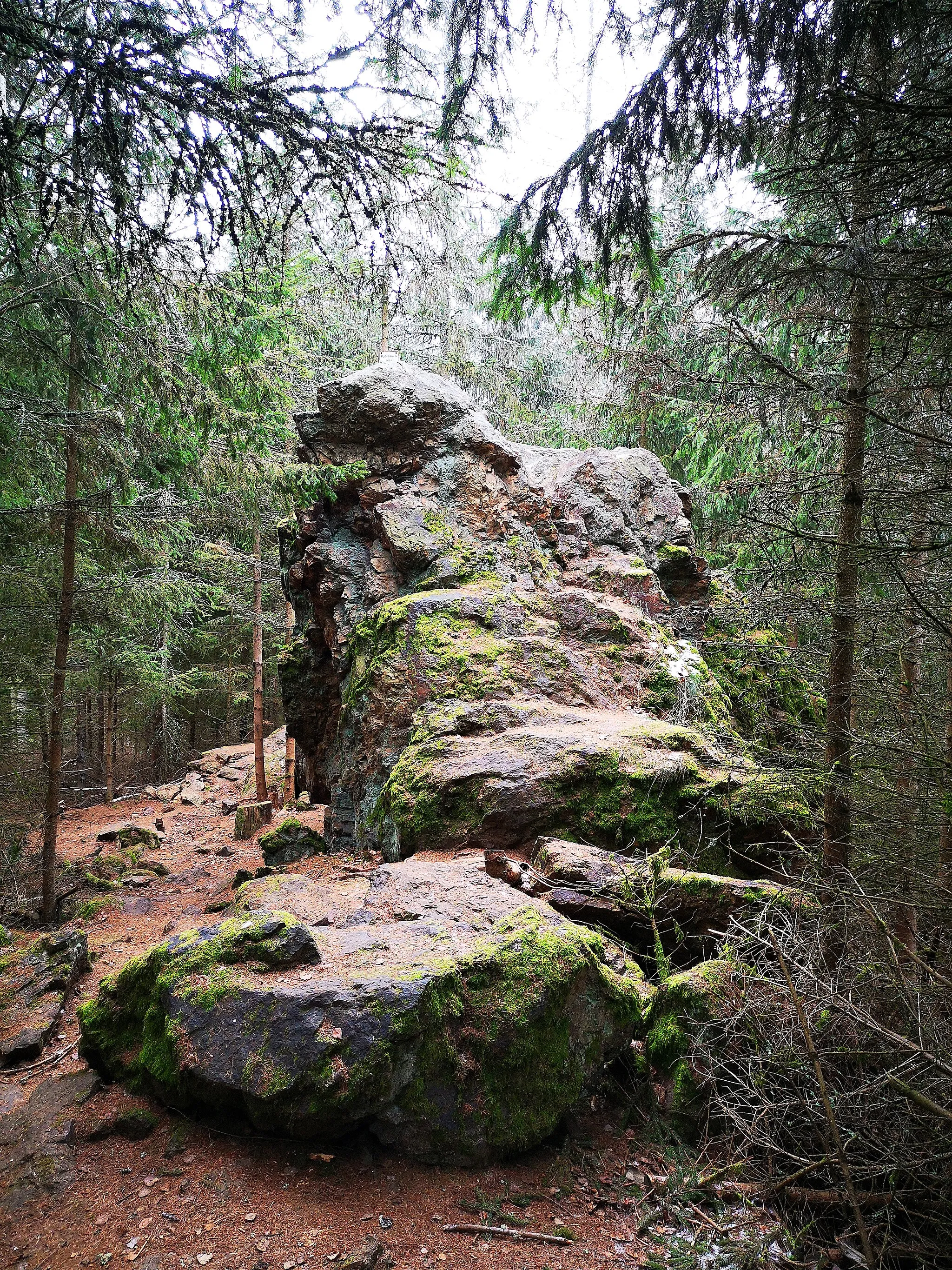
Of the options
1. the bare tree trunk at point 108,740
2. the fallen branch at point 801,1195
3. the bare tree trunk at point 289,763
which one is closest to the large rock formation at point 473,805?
the fallen branch at point 801,1195

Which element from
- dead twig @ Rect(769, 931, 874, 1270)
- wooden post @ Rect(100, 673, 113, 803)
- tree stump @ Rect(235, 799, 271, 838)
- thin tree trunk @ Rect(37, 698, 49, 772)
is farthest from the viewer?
wooden post @ Rect(100, 673, 113, 803)

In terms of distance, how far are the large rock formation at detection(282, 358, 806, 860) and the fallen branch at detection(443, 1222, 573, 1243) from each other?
2814mm

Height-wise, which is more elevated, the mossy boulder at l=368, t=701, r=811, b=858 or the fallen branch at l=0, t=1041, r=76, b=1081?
the mossy boulder at l=368, t=701, r=811, b=858

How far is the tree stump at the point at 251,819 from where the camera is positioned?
42.8ft

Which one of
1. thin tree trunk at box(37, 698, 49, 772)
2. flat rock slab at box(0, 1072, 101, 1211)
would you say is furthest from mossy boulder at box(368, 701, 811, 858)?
thin tree trunk at box(37, 698, 49, 772)

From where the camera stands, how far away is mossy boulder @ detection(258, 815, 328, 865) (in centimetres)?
834

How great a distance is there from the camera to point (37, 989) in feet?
19.9

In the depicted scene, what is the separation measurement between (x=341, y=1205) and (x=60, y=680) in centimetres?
787

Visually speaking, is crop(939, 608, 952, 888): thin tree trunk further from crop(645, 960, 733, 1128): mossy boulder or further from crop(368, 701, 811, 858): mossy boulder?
crop(645, 960, 733, 1128): mossy boulder

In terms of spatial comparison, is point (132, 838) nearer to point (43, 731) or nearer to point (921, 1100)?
point (43, 731)

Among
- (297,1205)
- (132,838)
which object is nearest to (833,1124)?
(297,1205)

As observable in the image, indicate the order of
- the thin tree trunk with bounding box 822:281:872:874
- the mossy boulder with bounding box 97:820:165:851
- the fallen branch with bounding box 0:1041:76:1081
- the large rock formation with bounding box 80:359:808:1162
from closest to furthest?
the large rock formation with bounding box 80:359:808:1162, the thin tree trunk with bounding box 822:281:872:874, the fallen branch with bounding box 0:1041:76:1081, the mossy boulder with bounding box 97:820:165:851

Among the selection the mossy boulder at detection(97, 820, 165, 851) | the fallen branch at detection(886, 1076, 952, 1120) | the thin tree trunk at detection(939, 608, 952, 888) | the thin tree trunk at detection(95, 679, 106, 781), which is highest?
the thin tree trunk at detection(939, 608, 952, 888)

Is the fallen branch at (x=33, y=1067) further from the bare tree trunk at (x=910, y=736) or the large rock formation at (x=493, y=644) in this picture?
the bare tree trunk at (x=910, y=736)
